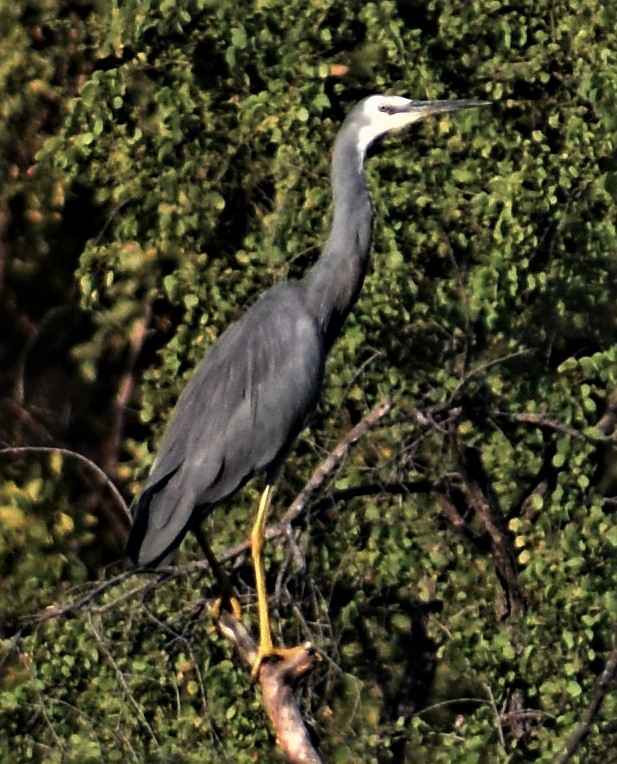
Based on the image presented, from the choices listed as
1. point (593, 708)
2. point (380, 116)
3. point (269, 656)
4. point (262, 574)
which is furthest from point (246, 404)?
point (593, 708)

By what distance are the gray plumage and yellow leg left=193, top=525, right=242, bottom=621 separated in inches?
2.3

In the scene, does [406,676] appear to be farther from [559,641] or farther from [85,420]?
[85,420]

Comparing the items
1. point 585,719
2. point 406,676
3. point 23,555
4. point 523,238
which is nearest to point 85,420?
point 23,555

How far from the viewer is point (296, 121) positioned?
5227mm

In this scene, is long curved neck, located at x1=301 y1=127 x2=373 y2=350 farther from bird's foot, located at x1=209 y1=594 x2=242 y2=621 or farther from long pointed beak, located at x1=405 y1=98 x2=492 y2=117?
bird's foot, located at x1=209 y1=594 x2=242 y2=621

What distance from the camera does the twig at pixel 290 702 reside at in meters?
3.80

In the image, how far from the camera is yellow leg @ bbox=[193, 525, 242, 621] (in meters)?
4.55

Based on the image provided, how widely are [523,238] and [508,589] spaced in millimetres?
982

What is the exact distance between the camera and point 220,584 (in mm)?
4652

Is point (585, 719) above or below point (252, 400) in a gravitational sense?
below

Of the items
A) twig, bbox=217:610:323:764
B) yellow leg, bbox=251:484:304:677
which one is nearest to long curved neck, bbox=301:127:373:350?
yellow leg, bbox=251:484:304:677

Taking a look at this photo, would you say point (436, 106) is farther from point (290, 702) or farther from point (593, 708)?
point (290, 702)

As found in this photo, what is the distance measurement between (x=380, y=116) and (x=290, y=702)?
5.29 feet

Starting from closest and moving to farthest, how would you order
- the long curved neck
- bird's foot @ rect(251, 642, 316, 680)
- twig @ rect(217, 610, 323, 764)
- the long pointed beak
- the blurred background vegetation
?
twig @ rect(217, 610, 323, 764), bird's foot @ rect(251, 642, 316, 680), the long curved neck, the long pointed beak, the blurred background vegetation
